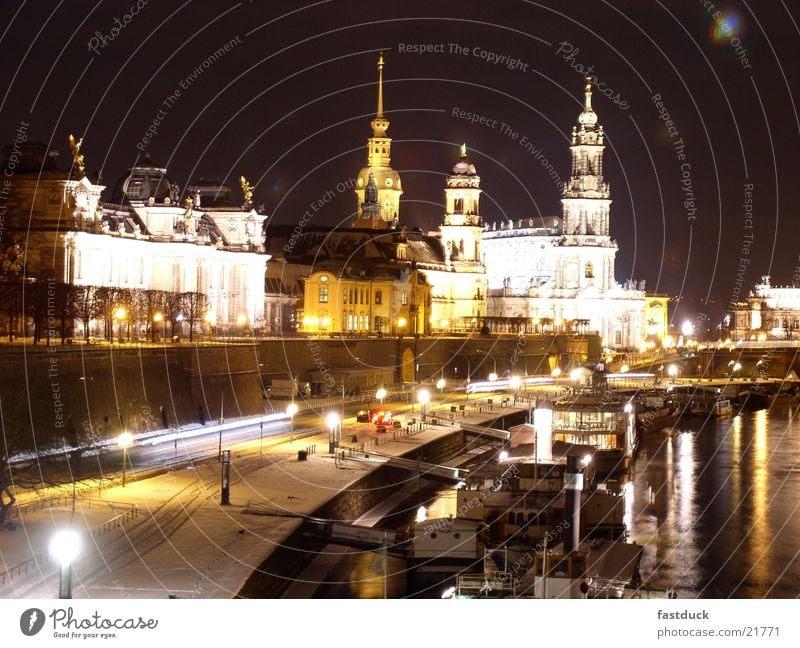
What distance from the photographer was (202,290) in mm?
67312

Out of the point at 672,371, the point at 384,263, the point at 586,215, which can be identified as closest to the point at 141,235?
the point at 384,263

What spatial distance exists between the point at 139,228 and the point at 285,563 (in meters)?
36.7

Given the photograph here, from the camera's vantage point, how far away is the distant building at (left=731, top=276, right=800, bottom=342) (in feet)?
501

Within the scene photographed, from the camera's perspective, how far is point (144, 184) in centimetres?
6700

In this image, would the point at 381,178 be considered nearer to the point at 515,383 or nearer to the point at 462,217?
the point at 462,217

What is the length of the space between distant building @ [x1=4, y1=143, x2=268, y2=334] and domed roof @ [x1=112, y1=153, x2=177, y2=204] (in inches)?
2.1

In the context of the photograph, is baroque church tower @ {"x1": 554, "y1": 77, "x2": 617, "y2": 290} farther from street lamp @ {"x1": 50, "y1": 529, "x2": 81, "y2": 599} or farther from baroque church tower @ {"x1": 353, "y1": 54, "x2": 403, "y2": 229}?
street lamp @ {"x1": 50, "y1": 529, "x2": 81, "y2": 599}

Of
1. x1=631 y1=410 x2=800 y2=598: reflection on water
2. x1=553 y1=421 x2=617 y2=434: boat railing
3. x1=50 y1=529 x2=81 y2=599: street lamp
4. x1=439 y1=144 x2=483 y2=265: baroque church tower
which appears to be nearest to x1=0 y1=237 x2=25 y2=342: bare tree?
x1=631 y1=410 x2=800 y2=598: reflection on water

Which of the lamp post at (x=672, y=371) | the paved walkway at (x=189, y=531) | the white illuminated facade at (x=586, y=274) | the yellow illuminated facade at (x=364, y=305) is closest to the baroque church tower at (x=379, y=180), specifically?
the white illuminated facade at (x=586, y=274)

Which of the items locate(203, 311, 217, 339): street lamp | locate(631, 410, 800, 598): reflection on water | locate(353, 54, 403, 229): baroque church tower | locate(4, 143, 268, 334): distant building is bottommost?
locate(631, 410, 800, 598): reflection on water

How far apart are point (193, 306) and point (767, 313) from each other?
11280cm

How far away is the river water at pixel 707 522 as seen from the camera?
3039 centimetres

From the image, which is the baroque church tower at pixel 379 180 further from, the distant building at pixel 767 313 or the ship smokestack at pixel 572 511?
the ship smokestack at pixel 572 511

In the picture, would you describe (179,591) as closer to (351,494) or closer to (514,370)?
(351,494)
